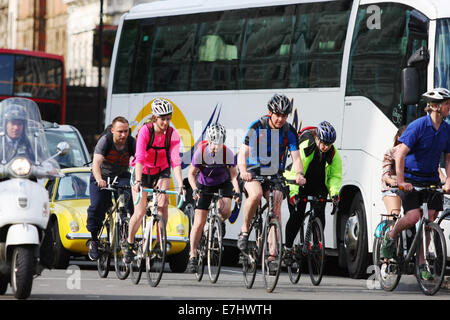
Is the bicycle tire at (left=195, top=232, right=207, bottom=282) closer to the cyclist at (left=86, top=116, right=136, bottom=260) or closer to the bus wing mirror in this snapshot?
the cyclist at (left=86, top=116, right=136, bottom=260)

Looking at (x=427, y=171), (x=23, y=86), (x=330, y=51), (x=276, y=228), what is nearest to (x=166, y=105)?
(x=276, y=228)

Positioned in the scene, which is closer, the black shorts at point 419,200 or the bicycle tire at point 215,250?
the black shorts at point 419,200

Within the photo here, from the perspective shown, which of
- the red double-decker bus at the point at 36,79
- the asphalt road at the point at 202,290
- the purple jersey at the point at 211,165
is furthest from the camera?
the red double-decker bus at the point at 36,79

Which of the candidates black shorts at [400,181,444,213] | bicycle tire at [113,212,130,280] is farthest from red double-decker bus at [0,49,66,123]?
black shorts at [400,181,444,213]

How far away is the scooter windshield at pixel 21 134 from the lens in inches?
423

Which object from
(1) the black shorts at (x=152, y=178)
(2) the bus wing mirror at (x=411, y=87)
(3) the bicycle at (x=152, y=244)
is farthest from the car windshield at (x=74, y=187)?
(2) the bus wing mirror at (x=411, y=87)

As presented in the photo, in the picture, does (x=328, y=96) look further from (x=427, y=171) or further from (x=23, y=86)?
(x=23, y=86)

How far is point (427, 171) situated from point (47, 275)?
5018 millimetres

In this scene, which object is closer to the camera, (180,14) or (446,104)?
(446,104)

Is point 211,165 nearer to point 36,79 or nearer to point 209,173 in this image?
point 209,173

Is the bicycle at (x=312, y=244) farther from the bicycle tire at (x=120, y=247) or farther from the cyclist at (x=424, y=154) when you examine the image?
the bicycle tire at (x=120, y=247)

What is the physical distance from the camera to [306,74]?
1694cm

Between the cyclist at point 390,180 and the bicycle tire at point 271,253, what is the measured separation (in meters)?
1.43

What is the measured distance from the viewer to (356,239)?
15516mm
